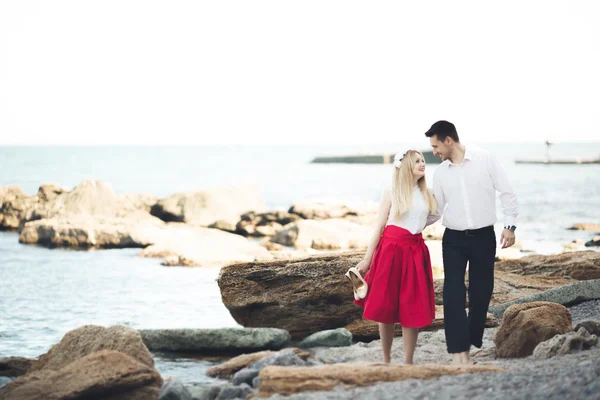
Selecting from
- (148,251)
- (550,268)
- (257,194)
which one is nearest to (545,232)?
(257,194)

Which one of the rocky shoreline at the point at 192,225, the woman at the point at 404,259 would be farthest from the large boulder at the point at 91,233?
the woman at the point at 404,259

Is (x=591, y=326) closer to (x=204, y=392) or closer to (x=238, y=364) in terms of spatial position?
(x=238, y=364)

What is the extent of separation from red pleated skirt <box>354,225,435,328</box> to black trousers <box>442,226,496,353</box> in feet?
0.55

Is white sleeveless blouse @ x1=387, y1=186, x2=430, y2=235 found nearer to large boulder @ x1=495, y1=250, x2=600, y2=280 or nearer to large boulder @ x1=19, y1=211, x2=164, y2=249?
large boulder @ x1=495, y1=250, x2=600, y2=280

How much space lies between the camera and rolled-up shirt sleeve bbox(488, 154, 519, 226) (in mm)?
6109

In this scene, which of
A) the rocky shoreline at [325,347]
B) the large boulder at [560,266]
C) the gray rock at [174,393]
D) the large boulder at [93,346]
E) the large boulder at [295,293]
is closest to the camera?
the rocky shoreline at [325,347]

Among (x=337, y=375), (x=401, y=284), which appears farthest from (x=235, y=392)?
(x=401, y=284)

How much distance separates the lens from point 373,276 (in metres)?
6.20

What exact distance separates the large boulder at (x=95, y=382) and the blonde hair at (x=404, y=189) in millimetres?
2327

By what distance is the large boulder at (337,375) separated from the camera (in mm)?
5109

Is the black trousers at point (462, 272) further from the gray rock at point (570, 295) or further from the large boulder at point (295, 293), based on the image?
the gray rock at point (570, 295)

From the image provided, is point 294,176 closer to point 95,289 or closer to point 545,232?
point 545,232

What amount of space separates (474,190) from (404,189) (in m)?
0.55

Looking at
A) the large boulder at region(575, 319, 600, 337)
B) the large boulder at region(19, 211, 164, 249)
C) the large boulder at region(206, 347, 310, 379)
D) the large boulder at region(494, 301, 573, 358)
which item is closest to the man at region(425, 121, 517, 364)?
the large boulder at region(494, 301, 573, 358)
